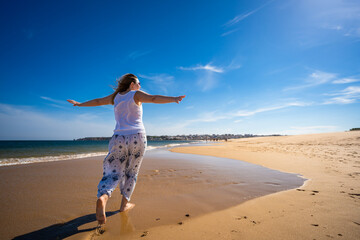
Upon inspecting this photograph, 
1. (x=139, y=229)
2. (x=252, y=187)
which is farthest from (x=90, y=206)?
(x=252, y=187)

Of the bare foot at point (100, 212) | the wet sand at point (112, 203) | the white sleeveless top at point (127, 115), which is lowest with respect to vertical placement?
the wet sand at point (112, 203)

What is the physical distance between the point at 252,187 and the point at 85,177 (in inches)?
180

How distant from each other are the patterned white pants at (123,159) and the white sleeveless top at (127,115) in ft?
0.27

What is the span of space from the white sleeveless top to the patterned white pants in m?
0.08

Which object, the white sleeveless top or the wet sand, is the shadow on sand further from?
the white sleeveless top

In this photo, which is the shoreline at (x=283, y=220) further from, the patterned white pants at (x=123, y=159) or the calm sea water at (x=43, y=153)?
the calm sea water at (x=43, y=153)

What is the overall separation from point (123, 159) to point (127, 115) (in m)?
0.64

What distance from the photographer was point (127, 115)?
2.35 metres

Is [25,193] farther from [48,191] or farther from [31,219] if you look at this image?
[31,219]

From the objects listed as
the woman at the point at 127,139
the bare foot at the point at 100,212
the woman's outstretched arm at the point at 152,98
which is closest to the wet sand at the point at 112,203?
the bare foot at the point at 100,212

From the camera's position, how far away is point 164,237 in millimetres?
1800

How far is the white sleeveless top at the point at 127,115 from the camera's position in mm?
2326

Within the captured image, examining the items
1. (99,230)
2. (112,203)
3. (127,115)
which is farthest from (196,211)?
(127,115)

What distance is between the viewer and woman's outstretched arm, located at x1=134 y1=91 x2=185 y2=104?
7.42 ft
